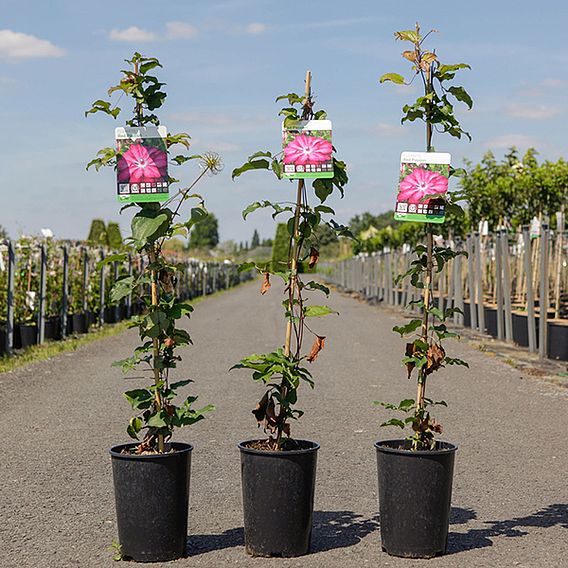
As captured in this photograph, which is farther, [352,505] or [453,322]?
[453,322]

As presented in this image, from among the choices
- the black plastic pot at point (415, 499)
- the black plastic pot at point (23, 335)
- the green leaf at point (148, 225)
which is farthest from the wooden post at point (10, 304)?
the black plastic pot at point (415, 499)

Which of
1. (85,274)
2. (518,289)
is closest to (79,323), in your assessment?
(85,274)

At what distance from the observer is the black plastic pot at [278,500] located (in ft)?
15.9

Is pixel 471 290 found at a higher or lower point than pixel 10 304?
higher

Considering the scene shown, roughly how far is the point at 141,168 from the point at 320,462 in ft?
10.3

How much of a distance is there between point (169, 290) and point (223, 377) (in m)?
7.33

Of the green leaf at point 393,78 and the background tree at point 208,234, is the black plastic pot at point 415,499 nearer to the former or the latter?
the green leaf at point 393,78

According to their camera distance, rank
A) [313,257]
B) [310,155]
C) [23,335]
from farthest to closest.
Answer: [23,335]
[313,257]
[310,155]

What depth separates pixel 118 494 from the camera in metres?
4.87

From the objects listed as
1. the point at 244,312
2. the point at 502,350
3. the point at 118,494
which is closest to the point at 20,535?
the point at 118,494

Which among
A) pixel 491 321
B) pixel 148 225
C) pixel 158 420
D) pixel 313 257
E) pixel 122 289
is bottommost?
pixel 491 321

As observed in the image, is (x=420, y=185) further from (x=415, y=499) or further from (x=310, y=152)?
(x=415, y=499)

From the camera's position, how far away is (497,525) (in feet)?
18.4

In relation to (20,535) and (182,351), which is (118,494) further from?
(182,351)
